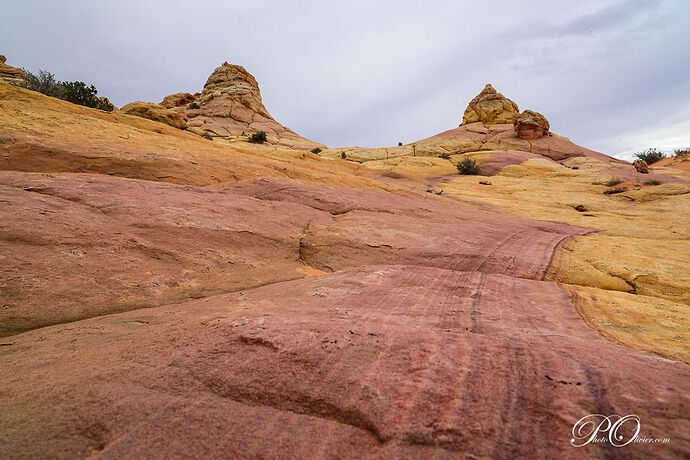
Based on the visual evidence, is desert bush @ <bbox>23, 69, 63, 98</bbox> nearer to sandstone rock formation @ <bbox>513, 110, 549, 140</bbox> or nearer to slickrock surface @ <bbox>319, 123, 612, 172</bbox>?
slickrock surface @ <bbox>319, 123, 612, 172</bbox>

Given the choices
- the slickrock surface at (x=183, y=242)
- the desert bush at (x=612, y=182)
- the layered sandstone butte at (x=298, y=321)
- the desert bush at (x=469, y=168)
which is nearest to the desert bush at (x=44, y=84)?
the layered sandstone butte at (x=298, y=321)

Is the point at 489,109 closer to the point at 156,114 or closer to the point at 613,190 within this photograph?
the point at 613,190

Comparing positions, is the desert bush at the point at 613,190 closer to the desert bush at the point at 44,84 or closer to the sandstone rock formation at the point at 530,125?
the sandstone rock formation at the point at 530,125

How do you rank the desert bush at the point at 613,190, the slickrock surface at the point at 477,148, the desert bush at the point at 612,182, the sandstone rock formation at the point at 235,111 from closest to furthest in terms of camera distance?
the desert bush at the point at 613,190, the desert bush at the point at 612,182, the slickrock surface at the point at 477,148, the sandstone rock formation at the point at 235,111

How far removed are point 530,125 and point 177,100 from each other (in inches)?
2037

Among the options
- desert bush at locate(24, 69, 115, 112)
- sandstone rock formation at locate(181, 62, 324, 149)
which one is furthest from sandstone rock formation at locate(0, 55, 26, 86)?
sandstone rock formation at locate(181, 62, 324, 149)

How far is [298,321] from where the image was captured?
2250 mm

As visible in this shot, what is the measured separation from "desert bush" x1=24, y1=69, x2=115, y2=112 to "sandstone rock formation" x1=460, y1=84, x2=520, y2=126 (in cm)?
4177

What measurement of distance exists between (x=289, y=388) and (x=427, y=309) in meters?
1.74

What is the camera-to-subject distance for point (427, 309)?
2.88 meters

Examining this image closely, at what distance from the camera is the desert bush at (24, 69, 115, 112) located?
1527cm

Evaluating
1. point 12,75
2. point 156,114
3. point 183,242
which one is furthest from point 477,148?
point 12,75

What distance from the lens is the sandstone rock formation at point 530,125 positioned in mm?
30892

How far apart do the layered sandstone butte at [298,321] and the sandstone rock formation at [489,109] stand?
3760cm
